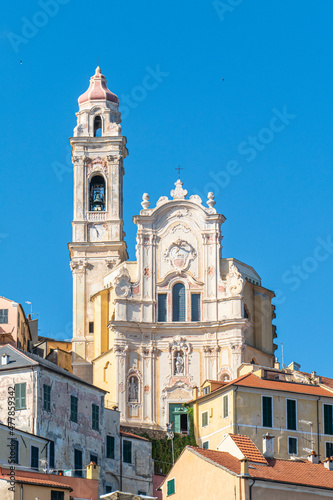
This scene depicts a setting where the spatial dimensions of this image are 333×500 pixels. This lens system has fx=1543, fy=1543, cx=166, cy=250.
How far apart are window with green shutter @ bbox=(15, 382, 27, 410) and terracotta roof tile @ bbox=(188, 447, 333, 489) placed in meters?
12.8

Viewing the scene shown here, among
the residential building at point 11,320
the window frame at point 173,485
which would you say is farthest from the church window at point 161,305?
the window frame at point 173,485

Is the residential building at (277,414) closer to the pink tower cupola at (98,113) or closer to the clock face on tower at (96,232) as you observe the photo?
the clock face on tower at (96,232)

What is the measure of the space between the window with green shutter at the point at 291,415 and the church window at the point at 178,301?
2309 centimetres

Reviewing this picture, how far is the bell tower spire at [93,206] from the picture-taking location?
11006cm

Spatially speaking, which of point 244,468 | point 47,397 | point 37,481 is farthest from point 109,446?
point 244,468

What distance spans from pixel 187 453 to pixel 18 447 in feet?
28.7

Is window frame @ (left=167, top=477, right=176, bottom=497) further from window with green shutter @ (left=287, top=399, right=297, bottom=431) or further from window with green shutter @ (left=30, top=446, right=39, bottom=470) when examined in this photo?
window with green shutter @ (left=287, top=399, right=297, bottom=431)

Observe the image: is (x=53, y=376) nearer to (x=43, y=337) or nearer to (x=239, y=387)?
(x=239, y=387)

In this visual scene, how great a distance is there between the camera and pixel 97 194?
115000 mm

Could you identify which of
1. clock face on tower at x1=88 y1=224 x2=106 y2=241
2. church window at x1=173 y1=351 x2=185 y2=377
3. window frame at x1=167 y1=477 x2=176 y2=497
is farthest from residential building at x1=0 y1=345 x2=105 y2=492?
clock face on tower at x1=88 y1=224 x2=106 y2=241

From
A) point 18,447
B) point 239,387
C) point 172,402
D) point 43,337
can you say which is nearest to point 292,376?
point 239,387

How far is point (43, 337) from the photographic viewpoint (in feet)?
378

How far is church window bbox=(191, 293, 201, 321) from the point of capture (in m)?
103

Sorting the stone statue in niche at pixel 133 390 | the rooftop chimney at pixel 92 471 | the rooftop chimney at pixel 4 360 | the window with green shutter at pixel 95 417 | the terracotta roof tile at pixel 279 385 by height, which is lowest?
the rooftop chimney at pixel 92 471
